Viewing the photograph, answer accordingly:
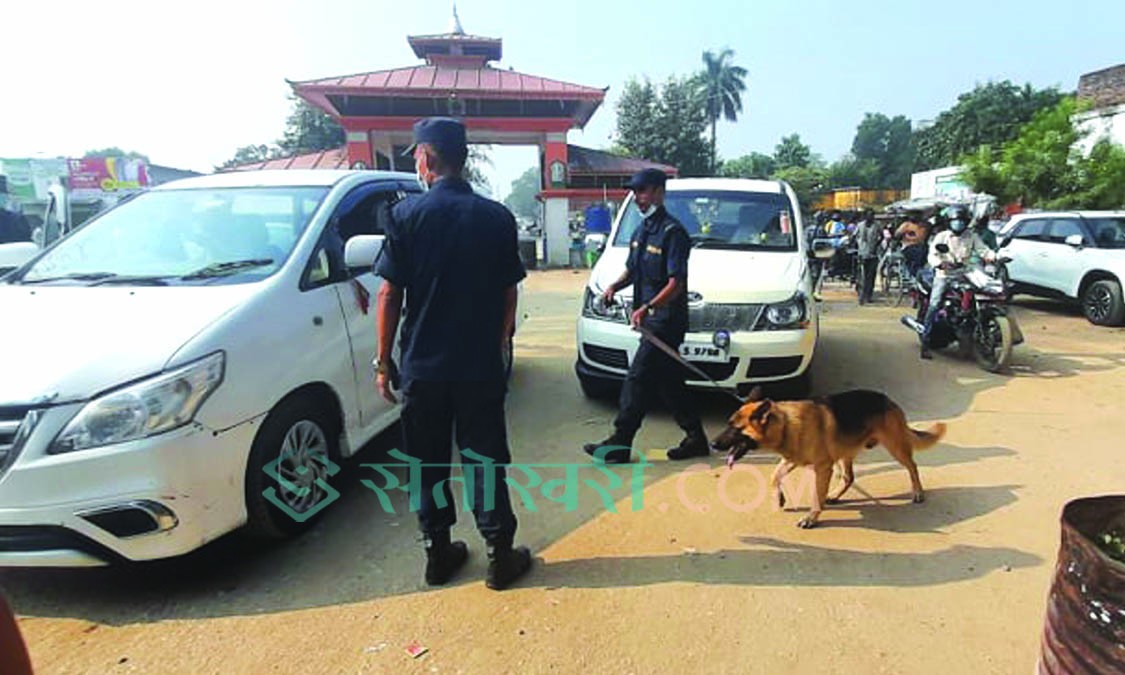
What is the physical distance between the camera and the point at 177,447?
2480 mm

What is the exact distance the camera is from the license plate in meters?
4.53

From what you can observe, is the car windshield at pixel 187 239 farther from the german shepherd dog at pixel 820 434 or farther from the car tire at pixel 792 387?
the car tire at pixel 792 387

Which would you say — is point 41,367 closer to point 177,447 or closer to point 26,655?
point 177,447

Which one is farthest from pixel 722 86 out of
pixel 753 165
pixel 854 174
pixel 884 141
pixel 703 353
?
pixel 703 353

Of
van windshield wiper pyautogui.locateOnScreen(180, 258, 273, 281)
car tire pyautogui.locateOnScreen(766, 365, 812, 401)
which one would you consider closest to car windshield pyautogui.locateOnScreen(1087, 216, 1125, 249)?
car tire pyautogui.locateOnScreen(766, 365, 812, 401)

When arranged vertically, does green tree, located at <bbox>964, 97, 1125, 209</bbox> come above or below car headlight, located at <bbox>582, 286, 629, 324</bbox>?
above

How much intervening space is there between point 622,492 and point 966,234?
17.1ft

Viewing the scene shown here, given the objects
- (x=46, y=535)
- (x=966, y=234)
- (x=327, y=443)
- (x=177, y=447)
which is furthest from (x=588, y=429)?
(x=966, y=234)

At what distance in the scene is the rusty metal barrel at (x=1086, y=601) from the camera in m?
1.53

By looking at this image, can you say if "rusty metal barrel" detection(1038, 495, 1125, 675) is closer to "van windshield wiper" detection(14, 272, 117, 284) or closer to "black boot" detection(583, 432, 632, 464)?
"black boot" detection(583, 432, 632, 464)

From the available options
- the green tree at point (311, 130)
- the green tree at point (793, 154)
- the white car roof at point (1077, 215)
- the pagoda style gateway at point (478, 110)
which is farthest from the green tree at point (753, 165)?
the white car roof at point (1077, 215)

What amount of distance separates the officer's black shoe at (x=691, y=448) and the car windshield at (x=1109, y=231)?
8456 millimetres

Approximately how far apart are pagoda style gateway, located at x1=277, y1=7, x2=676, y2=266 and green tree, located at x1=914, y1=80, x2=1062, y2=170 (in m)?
32.7

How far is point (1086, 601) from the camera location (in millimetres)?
1610
